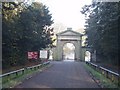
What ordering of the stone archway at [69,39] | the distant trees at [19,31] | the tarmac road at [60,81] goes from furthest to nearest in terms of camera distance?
the stone archway at [69,39] → the distant trees at [19,31] → the tarmac road at [60,81]

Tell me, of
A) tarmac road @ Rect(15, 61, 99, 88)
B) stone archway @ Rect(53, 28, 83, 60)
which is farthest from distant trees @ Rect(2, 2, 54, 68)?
stone archway @ Rect(53, 28, 83, 60)

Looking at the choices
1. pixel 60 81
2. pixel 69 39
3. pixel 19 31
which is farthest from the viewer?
pixel 69 39

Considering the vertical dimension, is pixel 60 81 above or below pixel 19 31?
below

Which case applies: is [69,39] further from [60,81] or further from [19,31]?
[60,81]

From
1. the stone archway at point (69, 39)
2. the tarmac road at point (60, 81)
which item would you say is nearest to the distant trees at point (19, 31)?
the tarmac road at point (60, 81)

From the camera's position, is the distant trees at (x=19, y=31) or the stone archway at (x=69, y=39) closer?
the distant trees at (x=19, y=31)

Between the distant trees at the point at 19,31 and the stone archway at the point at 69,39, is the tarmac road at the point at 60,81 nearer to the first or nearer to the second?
the distant trees at the point at 19,31

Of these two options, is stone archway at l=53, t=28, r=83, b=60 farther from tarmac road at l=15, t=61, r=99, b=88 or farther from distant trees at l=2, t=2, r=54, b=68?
tarmac road at l=15, t=61, r=99, b=88

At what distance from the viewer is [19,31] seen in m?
40.3

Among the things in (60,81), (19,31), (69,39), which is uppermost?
(69,39)

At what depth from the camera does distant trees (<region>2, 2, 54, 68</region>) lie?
34.9 m

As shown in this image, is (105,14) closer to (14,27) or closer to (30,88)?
(14,27)

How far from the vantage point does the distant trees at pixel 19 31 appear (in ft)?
115

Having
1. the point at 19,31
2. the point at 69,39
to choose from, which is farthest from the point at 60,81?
the point at 69,39
